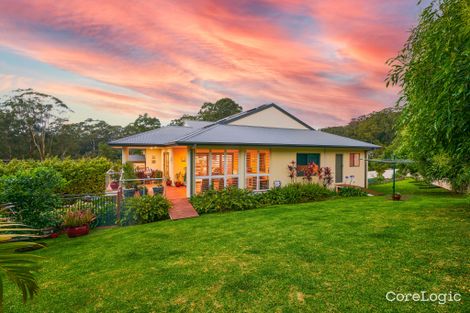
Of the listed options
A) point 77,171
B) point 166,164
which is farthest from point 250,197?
point 77,171

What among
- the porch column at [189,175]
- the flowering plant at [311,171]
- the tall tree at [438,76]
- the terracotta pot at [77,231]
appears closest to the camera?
the tall tree at [438,76]

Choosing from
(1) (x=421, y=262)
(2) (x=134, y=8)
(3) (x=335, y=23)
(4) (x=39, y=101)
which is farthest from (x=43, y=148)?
(1) (x=421, y=262)

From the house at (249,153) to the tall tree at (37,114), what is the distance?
33.8 m

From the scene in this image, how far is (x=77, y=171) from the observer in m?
14.1

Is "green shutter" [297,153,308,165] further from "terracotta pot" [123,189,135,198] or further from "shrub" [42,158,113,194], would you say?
"shrub" [42,158,113,194]

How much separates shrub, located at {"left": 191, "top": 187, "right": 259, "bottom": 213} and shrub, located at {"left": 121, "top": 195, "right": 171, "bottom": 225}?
1505mm

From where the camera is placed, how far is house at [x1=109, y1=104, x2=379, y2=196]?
1181cm

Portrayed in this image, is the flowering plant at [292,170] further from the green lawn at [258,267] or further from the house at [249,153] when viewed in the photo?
the green lawn at [258,267]

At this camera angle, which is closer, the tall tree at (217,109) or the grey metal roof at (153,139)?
the grey metal roof at (153,139)

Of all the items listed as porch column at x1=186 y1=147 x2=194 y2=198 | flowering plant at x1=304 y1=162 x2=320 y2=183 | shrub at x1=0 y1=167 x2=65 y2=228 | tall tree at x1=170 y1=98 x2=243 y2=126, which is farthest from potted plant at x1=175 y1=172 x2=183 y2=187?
tall tree at x1=170 y1=98 x2=243 y2=126

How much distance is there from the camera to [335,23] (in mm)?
10750

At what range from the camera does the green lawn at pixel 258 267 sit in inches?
147

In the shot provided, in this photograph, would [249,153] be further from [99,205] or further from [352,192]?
[99,205]

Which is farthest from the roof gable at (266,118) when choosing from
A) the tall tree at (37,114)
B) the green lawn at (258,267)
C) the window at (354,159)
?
the tall tree at (37,114)
